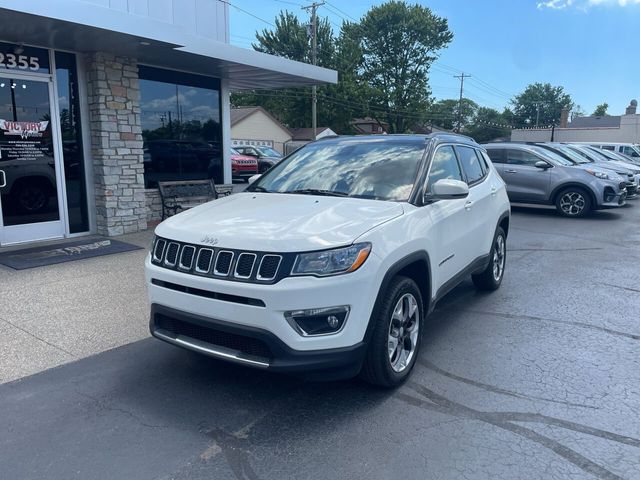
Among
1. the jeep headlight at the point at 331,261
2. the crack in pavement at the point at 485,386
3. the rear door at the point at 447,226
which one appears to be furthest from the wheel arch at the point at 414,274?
the crack in pavement at the point at 485,386

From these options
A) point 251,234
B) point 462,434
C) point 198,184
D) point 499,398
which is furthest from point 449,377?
point 198,184

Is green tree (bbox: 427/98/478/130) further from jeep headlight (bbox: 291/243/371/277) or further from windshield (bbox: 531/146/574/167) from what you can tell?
jeep headlight (bbox: 291/243/371/277)

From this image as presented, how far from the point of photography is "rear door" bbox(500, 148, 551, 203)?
42.5 ft

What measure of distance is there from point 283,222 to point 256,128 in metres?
44.2

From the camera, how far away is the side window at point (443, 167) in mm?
4453

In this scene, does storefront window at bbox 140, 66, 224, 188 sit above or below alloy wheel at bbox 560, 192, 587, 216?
above

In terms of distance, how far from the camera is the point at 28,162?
8117 mm

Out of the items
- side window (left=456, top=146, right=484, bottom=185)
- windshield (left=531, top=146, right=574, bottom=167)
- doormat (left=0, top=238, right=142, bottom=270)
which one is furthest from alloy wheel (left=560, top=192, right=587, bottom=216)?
doormat (left=0, top=238, right=142, bottom=270)

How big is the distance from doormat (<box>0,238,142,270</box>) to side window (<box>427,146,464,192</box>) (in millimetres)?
5283

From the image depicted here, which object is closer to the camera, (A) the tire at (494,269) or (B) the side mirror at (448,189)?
(B) the side mirror at (448,189)

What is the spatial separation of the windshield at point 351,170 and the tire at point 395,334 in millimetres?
802

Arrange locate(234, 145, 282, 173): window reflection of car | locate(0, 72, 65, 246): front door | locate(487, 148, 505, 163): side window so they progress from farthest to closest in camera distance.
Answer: locate(234, 145, 282, 173): window reflection of car
locate(487, 148, 505, 163): side window
locate(0, 72, 65, 246): front door

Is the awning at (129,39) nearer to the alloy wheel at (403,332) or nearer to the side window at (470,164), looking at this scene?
the side window at (470,164)

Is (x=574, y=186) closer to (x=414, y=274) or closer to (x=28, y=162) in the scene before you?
(x=414, y=274)
